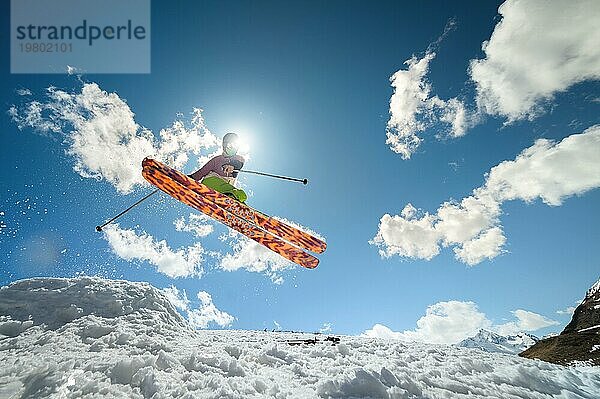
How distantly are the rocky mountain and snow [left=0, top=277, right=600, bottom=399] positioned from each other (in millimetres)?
7035

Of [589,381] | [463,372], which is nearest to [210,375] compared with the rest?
[463,372]

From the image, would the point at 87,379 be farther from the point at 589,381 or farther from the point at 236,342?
the point at 589,381

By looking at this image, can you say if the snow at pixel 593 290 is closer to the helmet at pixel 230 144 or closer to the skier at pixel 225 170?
the skier at pixel 225 170

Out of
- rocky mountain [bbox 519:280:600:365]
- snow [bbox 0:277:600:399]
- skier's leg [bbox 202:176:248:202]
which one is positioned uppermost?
skier's leg [bbox 202:176:248:202]

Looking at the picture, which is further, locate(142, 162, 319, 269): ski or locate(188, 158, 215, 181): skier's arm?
locate(188, 158, 215, 181): skier's arm

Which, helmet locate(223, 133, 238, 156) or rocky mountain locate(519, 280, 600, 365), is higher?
helmet locate(223, 133, 238, 156)

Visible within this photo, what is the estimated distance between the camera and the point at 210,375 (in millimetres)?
6316

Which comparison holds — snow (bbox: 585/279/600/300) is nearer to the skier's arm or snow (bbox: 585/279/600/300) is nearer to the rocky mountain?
the rocky mountain

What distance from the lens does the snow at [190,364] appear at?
5.82m

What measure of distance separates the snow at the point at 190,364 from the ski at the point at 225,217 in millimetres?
4413

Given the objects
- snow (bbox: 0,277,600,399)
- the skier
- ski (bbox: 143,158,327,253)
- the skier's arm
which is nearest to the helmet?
the skier

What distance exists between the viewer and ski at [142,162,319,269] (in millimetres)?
A: 12523

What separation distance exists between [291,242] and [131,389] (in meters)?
9.85

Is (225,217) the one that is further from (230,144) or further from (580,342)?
(580,342)
